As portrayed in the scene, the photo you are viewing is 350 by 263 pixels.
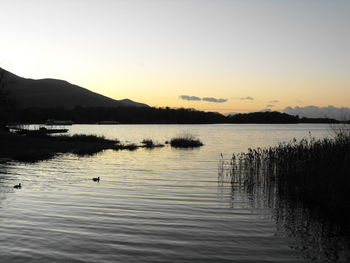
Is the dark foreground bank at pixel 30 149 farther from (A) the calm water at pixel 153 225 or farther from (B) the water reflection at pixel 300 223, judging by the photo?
(B) the water reflection at pixel 300 223

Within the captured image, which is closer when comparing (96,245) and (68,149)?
(96,245)

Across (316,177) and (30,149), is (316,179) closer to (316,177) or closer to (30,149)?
(316,177)

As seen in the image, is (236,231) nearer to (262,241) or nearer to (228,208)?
(262,241)

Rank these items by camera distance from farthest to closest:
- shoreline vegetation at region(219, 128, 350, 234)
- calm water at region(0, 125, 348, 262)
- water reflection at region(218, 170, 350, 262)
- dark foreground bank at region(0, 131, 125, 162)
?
dark foreground bank at region(0, 131, 125, 162)
shoreline vegetation at region(219, 128, 350, 234)
water reflection at region(218, 170, 350, 262)
calm water at region(0, 125, 348, 262)

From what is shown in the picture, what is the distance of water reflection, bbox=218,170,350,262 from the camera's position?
991 centimetres

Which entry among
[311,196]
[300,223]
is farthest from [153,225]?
[311,196]

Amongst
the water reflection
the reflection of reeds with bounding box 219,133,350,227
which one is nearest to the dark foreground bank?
the reflection of reeds with bounding box 219,133,350,227

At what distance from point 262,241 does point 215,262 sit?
2474mm

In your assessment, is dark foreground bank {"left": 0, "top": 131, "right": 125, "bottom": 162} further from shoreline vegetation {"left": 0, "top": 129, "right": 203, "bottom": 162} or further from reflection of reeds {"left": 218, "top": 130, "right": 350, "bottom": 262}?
reflection of reeds {"left": 218, "top": 130, "right": 350, "bottom": 262}

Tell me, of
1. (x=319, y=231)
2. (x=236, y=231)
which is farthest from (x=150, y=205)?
(x=319, y=231)

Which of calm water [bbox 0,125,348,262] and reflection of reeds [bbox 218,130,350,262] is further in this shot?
reflection of reeds [bbox 218,130,350,262]

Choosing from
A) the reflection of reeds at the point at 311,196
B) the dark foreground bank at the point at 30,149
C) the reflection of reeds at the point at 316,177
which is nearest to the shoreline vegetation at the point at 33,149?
the dark foreground bank at the point at 30,149

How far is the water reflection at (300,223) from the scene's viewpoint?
9.91 metres

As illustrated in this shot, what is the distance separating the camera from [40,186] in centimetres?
2053
